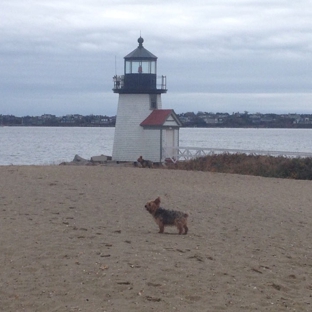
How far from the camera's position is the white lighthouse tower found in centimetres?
3478

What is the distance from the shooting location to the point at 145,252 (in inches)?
371

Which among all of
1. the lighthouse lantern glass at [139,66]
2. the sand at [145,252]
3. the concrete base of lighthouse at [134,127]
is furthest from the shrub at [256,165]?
the lighthouse lantern glass at [139,66]

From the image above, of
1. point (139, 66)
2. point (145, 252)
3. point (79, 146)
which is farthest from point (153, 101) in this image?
point (79, 146)

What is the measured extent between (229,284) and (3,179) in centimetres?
1136

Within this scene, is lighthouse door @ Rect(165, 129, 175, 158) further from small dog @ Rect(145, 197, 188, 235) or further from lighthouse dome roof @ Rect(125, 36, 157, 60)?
small dog @ Rect(145, 197, 188, 235)

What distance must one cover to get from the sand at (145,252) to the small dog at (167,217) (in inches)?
7.6

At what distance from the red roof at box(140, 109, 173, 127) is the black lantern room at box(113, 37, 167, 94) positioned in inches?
43.2

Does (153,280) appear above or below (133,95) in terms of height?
below

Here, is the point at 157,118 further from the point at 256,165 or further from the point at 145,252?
the point at 145,252

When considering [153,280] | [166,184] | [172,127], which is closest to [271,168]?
[166,184]

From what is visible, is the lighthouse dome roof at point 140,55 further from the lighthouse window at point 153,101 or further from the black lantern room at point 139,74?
the lighthouse window at point 153,101

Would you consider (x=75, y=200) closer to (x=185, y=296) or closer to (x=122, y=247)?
(x=122, y=247)

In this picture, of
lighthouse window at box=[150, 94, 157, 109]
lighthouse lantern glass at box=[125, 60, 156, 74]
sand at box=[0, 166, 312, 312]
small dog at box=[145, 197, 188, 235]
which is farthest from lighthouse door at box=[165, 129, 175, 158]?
small dog at box=[145, 197, 188, 235]

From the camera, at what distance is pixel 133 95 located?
115 ft
